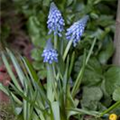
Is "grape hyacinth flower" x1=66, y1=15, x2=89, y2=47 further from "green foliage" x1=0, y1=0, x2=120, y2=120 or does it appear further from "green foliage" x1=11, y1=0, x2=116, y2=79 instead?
"green foliage" x1=11, y1=0, x2=116, y2=79

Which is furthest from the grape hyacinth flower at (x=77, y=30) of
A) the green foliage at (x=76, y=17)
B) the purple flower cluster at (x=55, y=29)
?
the green foliage at (x=76, y=17)

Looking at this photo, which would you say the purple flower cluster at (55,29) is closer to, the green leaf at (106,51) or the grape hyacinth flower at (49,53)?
the grape hyacinth flower at (49,53)

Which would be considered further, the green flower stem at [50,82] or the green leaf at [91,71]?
the green leaf at [91,71]

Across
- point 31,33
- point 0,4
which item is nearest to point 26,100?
point 31,33

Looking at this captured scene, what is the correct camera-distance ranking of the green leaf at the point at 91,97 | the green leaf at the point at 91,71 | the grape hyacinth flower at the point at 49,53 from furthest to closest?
the green leaf at the point at 91,71, the green leaf at the point at 91,97, the grape hyacinth flower at the point at 49,53

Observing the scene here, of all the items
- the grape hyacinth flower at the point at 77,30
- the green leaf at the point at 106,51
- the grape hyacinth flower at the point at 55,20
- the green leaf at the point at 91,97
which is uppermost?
the grape hyacinth flower at the point at 55,20

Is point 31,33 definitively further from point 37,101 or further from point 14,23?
point 37,101

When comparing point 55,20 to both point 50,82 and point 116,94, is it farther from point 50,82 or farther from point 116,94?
point 116,94

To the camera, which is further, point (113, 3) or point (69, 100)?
point (113, 3)
